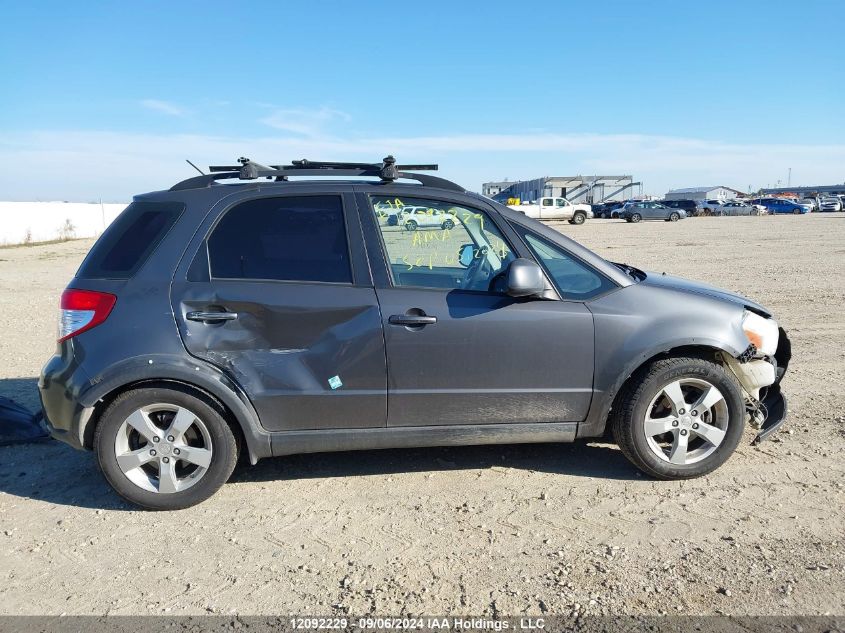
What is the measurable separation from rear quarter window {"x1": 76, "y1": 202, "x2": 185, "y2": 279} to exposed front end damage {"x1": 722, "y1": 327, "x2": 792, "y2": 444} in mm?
3493

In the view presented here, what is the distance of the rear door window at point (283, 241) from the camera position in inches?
152

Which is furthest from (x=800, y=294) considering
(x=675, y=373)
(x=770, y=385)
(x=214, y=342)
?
(x=214, y=342)

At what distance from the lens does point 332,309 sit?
3.78m

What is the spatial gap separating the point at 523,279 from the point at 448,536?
1.44 m

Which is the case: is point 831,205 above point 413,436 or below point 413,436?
above

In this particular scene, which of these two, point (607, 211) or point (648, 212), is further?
point (607, 211)

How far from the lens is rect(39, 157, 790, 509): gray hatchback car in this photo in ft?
12.3

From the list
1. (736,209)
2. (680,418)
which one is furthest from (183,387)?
(736,209)

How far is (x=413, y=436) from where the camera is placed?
3.92m

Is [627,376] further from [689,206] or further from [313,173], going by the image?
[689,206]

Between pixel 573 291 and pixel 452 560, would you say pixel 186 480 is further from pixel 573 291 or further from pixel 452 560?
pixel 573 291

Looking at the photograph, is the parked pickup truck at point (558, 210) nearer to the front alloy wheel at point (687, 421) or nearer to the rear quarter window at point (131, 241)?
the front alloy wheel at point (687, 421)

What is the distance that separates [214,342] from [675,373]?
105 inches

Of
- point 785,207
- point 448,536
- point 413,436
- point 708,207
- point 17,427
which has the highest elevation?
point 708,207
